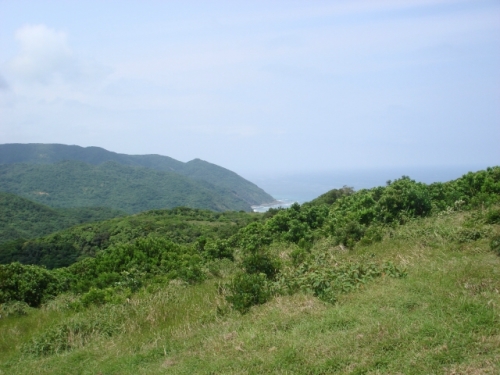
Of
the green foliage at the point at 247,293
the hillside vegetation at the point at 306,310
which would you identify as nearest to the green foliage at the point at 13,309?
the hillside vegetation at the point at 306,310

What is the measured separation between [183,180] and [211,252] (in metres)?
160

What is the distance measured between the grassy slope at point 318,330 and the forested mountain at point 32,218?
3090 inches

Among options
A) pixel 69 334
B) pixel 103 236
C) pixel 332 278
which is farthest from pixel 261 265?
pixel 103 236

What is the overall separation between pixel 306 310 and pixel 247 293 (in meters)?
1.05

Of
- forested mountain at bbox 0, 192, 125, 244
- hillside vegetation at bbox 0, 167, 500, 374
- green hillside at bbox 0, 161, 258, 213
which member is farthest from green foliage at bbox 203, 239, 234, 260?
green hillside at bbox 0, 161, 258, 213

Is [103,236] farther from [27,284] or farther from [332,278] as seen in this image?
[332,278]

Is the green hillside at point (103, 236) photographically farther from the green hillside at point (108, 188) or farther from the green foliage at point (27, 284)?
the green hillside at point (108, 188)

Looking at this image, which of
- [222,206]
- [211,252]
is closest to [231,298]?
[211,252]

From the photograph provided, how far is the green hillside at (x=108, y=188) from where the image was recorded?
143875 millimetres

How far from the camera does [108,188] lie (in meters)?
163

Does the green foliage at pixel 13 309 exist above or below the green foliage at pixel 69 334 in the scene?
below

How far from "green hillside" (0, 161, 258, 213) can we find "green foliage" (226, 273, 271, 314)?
420 ft

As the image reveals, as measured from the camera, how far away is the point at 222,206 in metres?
140

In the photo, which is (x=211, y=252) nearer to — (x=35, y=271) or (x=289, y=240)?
(x=289, y=240)
